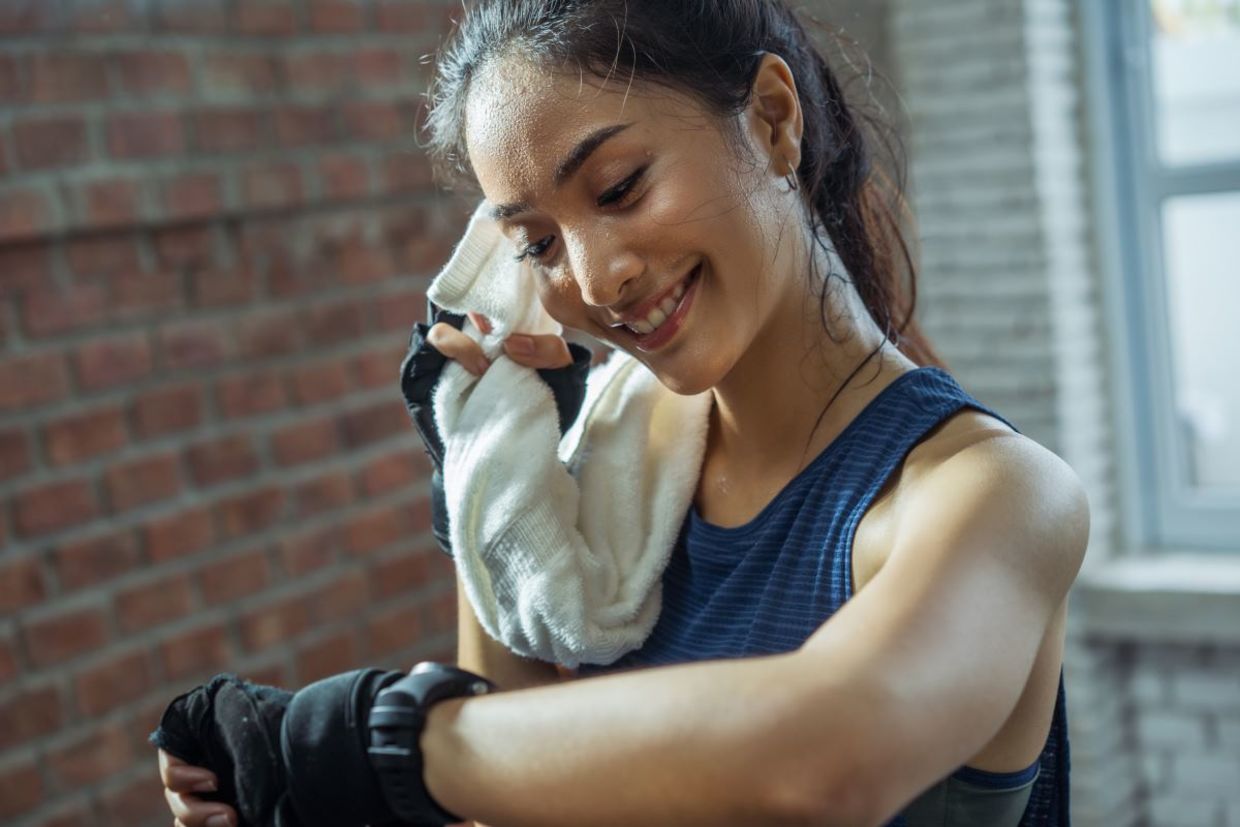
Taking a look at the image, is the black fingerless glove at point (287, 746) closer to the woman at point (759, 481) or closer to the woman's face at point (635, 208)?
the woman at point (759, 481)

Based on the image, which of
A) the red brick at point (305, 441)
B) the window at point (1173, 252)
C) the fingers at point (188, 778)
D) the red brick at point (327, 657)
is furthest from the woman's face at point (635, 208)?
the window at point (1173, 252)

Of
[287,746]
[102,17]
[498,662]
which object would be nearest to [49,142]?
[102,17]

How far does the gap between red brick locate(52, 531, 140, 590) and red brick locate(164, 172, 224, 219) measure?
453mm

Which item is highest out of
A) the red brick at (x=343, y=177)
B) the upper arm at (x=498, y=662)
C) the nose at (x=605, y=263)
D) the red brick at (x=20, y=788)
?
the red brick at (x=343, y=177)

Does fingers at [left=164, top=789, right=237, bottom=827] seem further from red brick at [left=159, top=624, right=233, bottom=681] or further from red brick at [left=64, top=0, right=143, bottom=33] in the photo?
red brick at [left=64, top=0, right=143, bottom=33]

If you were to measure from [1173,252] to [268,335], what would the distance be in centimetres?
192

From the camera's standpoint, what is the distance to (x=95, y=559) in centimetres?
197

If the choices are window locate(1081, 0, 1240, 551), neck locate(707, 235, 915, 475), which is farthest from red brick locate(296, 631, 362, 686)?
window locate(1081, 0, 1240, 551)

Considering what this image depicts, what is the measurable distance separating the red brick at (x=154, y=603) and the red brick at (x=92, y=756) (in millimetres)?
141

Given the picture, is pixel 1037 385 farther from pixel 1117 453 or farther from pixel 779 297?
pixel 779 297

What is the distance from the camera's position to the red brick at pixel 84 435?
1927 millimetres

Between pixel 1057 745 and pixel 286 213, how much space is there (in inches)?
58.4

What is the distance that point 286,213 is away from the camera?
2.25 meters

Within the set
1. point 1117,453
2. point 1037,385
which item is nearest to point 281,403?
point 1037,385
